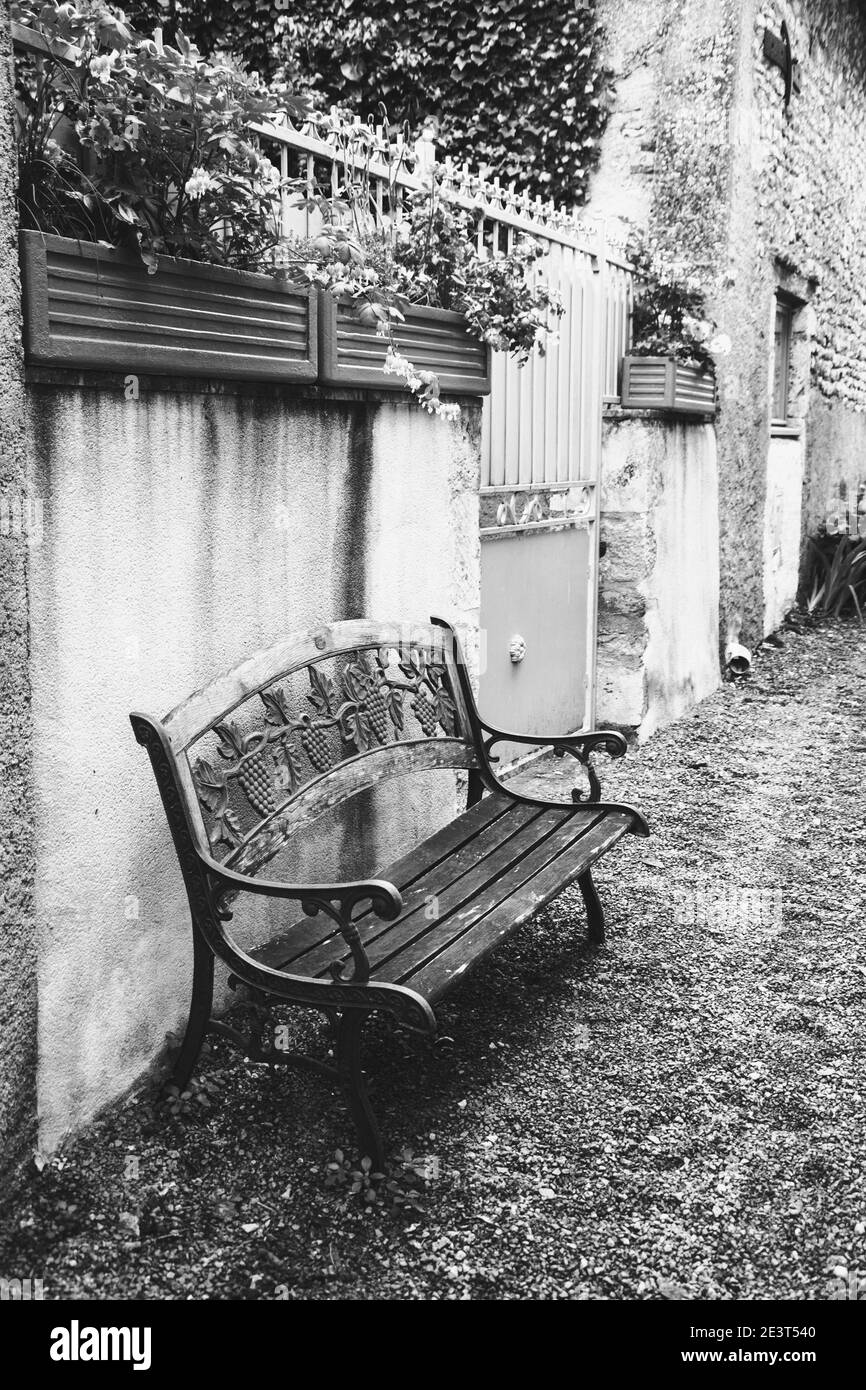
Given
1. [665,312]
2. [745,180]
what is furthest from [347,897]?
[745,180]

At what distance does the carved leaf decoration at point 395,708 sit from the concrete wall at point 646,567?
9.29 ft

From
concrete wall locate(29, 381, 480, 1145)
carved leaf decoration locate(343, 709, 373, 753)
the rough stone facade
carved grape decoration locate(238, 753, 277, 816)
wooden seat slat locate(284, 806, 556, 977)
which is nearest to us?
concrete wall locate(29, 381, 480, 1145)

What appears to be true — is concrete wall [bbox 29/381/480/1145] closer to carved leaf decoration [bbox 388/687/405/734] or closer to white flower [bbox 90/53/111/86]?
carved leaf decoration [bbox 388/687/405/734]

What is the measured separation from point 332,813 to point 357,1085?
1079 mm

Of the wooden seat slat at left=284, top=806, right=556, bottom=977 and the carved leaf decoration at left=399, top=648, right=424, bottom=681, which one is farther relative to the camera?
the carved leaf decoration at left=399, top=648, right=424, bottom=681

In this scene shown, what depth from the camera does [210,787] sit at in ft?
9.12

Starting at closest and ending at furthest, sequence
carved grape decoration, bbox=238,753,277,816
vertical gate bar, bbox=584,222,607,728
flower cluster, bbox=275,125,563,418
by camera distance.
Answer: carved grape decoration, bbox=238,753,277,816
flower cluster, bbox=275,125,563,418
vertical gate bar, bbox=584,222,607,728

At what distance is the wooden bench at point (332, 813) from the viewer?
8.49 feet

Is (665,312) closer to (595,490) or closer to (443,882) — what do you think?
(595,490)

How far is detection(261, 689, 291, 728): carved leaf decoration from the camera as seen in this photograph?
9.89ft

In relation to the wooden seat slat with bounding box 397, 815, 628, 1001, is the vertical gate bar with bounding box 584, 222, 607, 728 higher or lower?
higher

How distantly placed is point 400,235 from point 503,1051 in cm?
235

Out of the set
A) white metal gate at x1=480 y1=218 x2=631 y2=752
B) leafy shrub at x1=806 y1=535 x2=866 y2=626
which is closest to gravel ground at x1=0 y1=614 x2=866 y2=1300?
white metal gate at x1=480 y1=218 x2=631 y2=752

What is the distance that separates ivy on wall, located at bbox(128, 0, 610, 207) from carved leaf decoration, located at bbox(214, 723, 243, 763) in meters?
5.03
